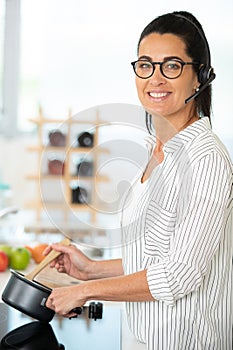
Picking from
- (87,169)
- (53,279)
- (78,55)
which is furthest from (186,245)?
(78,55)

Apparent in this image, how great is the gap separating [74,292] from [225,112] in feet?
9.41

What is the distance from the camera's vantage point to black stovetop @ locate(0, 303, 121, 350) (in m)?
1.40

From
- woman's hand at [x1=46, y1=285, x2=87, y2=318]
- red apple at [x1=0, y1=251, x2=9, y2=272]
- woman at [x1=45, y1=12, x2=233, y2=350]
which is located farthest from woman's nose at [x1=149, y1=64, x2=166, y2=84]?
red apple at [x1=0, y1=251, x2=9, y2=272]

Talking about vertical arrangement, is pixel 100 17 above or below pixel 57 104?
above

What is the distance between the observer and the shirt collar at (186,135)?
4.31ft

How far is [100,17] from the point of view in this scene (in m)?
3.99

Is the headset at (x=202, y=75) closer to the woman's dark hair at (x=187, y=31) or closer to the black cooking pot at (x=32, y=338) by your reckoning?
the woman's dark hair at (x=187, y=31)

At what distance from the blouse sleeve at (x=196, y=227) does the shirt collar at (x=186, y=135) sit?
88 mm

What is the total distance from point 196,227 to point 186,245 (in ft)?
0.12

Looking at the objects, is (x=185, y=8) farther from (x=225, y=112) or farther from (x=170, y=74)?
(x=170, y=74)

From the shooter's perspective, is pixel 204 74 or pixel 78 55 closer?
pixel 204 74

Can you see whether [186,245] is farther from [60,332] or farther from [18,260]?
[18,260]

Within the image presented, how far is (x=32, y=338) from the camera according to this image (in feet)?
4.68

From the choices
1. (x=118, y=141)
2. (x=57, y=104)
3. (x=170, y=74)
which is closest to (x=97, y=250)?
(x=118, y=141)
